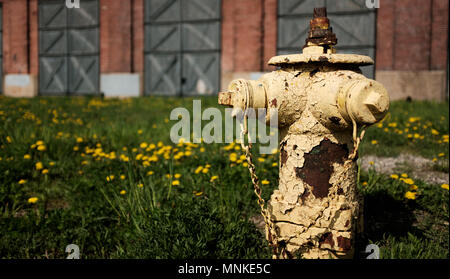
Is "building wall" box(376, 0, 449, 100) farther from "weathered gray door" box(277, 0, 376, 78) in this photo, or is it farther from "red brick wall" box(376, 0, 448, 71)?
"weathered gray door" box(277, 0, 376, 78)

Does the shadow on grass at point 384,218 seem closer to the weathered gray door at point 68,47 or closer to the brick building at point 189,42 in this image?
the brick building at point 189,42

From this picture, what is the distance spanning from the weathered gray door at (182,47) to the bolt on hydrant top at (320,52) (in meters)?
10.0

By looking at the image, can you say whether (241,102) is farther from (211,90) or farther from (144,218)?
(211,90)

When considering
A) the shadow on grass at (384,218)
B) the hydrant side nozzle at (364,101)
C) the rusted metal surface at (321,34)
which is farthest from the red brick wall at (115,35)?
the hydrant side nozzle at (364,101)

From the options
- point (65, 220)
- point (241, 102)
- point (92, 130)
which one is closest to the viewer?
point (241, 102)

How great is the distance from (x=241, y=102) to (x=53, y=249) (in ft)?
5.45

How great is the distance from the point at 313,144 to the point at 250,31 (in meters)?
9.74

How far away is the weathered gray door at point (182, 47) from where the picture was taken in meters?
11.5

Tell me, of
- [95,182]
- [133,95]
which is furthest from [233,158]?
[133,95]

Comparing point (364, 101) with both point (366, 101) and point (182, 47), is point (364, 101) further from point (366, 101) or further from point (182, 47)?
point (182, 47)

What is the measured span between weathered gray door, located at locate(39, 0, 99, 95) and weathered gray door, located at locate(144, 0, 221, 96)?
2189mm

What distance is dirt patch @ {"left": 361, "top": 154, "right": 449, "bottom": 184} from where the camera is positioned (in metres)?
3.34

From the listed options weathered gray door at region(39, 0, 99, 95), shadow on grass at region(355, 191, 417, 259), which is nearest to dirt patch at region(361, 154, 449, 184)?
shadow on grass at region(355, 191, 417, 259)

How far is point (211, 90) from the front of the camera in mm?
11789
